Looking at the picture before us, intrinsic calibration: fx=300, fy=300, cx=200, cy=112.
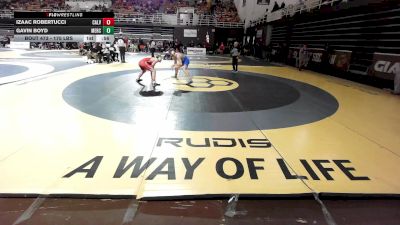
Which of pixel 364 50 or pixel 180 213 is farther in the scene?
pixel 364 50

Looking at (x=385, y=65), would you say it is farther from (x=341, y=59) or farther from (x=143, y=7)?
(x=143, y=7)

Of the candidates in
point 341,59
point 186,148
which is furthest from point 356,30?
point 186,148

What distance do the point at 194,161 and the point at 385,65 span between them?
421 inches

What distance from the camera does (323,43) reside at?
17.2 metres

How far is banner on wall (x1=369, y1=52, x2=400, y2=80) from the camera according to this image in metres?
11.0

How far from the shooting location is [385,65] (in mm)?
11562

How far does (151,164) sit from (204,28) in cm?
3300

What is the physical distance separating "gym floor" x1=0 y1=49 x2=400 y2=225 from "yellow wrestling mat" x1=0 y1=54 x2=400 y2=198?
2 centimetres

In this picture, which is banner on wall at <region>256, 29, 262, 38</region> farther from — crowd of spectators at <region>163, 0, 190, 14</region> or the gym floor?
the gym floor

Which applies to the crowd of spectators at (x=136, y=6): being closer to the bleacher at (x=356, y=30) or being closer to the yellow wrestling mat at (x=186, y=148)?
the bleacher at (x=356, y=30)

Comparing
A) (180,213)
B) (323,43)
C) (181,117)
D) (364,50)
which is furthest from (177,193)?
(323,43)

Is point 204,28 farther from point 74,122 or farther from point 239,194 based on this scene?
point 239,194

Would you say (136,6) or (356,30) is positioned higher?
(136,6)
